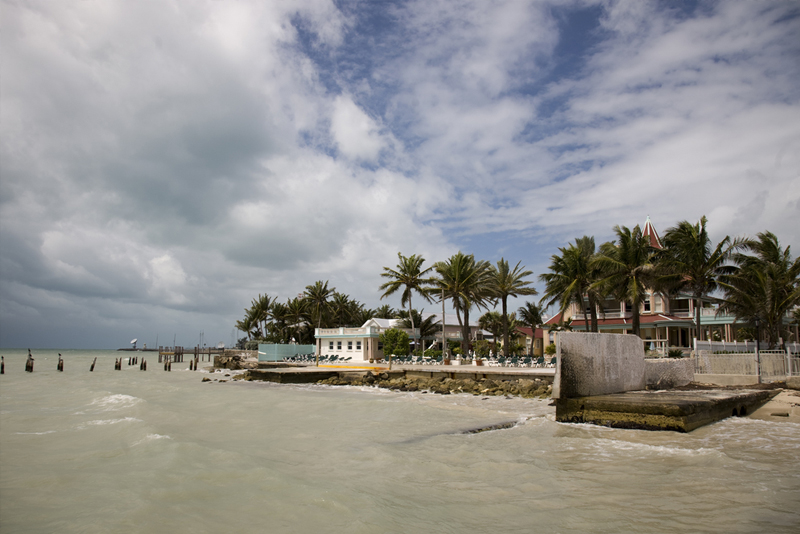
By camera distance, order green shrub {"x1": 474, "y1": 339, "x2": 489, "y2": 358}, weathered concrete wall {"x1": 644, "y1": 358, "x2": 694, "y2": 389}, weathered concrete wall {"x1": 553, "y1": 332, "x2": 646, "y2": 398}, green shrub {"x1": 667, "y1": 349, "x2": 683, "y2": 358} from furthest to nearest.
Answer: green shrub {"x1": 474, "y1": 339, "x2": 489, "y2": 358}, green shrub {"x1": 667, "y1": 349, "x2": 683, "y2": 358}, weathered concrete wall {"x1": 644, "y1": 358, "x2": 694, "y2": 389}, weathered concrete wall {"x1": 553, "y1": 332, "x2": 646, "y2": 398}

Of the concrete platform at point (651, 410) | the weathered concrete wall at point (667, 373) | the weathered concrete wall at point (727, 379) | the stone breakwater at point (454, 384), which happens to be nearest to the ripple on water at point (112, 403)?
the stone breakwater at point (454, 384)

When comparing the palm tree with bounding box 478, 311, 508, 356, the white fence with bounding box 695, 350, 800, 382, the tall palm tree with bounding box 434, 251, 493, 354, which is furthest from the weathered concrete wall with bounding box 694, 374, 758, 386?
the palm tree with bounding box 478, 311, 508, 356

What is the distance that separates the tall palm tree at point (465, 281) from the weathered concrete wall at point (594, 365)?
19.4 m

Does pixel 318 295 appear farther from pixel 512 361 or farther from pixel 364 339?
pixel 512 361

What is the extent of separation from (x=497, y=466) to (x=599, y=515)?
8.80ft

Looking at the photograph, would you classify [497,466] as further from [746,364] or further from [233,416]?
[746,364]

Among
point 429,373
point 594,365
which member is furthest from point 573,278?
point 594,365

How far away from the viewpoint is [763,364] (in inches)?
700

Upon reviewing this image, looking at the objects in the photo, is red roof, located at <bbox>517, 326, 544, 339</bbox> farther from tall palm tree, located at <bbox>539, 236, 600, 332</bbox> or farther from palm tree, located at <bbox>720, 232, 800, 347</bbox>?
palm tree, located at <bbox>720, 232, 800, 347</bbox>

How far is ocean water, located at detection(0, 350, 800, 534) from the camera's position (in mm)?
5793

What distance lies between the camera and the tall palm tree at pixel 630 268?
84.8 feet

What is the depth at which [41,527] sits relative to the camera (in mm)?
6059

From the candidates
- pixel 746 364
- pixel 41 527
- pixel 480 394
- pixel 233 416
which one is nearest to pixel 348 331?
pixel 480 394

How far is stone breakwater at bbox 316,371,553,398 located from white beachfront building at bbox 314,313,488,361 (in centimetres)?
1271
